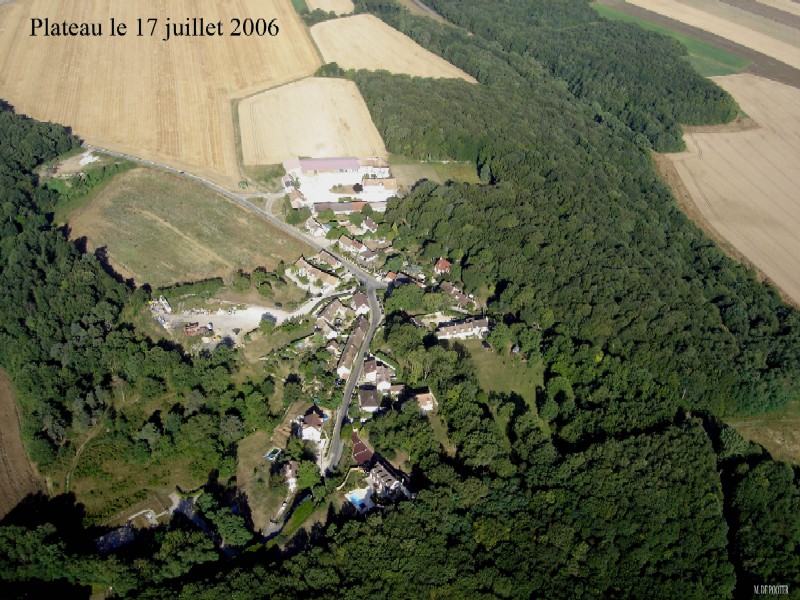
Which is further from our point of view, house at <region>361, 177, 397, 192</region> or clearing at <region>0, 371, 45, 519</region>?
house at <region>361, 177, 397, 192</region>

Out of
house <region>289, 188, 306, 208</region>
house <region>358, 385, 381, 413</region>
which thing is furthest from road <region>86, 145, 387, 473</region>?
house <region>289, 188, 306, 208</region>

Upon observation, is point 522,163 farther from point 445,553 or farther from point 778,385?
point 445,553

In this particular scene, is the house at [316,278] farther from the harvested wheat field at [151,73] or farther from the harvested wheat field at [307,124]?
the harvested wheat field at [307,124]

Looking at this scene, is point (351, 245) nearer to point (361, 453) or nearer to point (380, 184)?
point (380, 184)

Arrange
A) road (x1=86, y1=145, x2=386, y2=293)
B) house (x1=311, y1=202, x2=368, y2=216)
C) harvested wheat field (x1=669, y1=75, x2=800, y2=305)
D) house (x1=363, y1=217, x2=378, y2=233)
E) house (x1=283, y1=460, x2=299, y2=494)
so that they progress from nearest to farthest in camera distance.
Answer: house (x1=283, y1=460, x2=299, y2=494), road (x1=86, y1=145, x2=386, y2=293), house (x1=363, y1=217, x2=378, y2=233), house (x1=311, y1=202, x2=368, y2=216), harvested wheat field (x1=669, y1=75, x2=800, y2=305)

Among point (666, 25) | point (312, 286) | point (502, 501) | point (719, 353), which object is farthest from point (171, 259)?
point (666, 25)

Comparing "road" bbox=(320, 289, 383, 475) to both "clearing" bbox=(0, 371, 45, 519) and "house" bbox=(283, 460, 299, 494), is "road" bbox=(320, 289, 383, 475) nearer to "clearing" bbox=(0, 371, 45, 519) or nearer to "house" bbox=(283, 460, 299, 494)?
"house" bbox=(283, 460, 299, 494)

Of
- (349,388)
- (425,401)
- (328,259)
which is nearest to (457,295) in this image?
(328,259)
